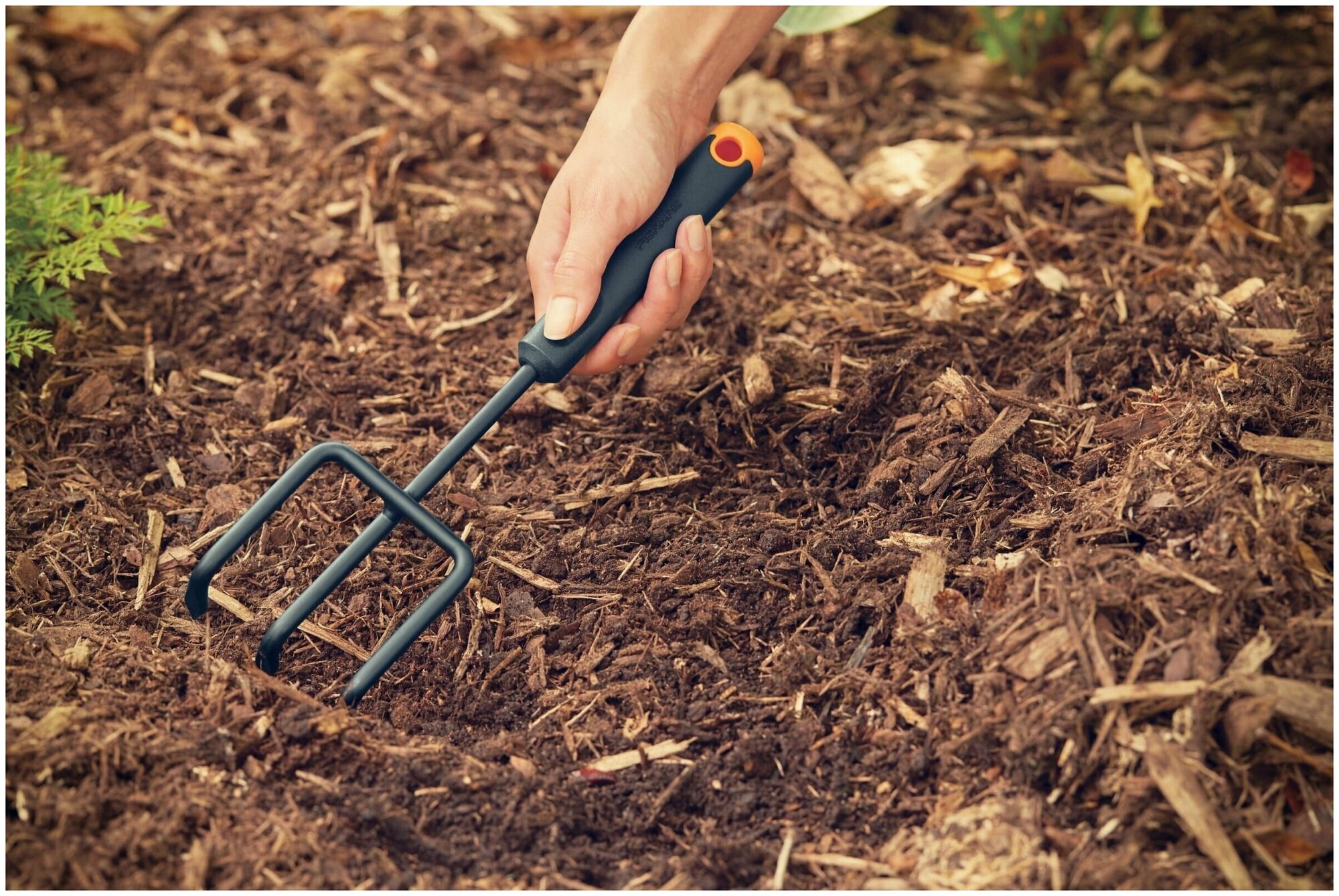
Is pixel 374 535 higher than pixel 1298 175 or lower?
higher

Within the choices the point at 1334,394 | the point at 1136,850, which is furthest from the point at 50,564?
the point at 1334,394

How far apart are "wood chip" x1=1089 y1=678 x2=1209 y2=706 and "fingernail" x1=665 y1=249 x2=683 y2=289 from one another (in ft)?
3.42

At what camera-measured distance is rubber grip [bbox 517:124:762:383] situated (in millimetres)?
2080

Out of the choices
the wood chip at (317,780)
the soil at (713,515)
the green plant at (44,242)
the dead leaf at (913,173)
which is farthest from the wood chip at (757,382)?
the green plant at (44,242)

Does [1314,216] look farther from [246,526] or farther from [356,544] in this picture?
[246,526]

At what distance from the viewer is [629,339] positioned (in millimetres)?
2162

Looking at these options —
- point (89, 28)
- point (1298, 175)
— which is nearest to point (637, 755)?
point (1298, 175)

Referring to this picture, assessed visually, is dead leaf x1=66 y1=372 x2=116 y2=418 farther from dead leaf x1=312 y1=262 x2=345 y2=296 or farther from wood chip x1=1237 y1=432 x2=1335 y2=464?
wood chip x1=1237 y1=432 x2=1335 y2=464

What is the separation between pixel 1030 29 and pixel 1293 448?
1846 mm

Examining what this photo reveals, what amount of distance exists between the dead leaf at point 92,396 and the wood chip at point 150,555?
35cm

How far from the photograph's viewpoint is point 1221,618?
171 centimetres

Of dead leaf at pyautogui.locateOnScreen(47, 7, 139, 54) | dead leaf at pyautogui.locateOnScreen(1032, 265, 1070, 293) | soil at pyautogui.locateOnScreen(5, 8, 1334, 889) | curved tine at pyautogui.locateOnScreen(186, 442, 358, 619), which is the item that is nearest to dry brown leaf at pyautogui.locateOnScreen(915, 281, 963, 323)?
soil at pyautogui.locateOnScreen(5, 8, 1334, 889)

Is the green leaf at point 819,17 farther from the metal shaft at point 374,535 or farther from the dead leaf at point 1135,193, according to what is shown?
the metal shaft at point 374,535

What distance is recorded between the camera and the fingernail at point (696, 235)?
2.15 m
